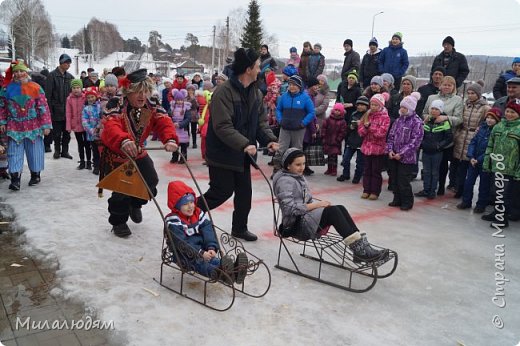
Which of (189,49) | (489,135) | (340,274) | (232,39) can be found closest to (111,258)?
(340,274)

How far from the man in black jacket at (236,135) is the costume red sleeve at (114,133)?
37.1 inches

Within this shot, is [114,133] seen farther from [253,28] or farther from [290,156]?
[253,28]

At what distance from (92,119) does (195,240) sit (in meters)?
5.05

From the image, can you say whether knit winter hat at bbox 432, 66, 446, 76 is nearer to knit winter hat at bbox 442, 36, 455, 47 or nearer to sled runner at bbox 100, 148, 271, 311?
knit winter hat at bbox 442, 36, 455, 47

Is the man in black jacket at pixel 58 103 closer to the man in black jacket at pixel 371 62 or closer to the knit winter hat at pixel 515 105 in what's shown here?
the man in black jacket at pixel 371 62

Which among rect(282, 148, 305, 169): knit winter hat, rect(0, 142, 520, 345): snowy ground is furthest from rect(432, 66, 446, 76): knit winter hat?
rect(282, 148, 305, 169): knit winter hat

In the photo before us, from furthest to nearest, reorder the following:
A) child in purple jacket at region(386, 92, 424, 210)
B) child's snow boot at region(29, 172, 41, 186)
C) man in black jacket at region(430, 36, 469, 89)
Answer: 1. man in black jacket at region(430, 36, 469, 89)
2. child's snow boot at region(29, 172, 41, 186)
3. child in purple jacket at region(386, 92, 424, 210)

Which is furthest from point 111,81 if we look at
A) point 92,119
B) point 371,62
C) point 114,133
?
point 371,62

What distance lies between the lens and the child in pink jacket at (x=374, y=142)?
700 centimetres

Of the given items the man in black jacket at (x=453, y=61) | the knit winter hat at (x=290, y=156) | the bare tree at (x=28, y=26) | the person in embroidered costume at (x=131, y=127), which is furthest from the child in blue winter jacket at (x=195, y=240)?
the bare tree at (x=28, y=26)

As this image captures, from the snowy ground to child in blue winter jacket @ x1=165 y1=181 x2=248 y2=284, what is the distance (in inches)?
12.1

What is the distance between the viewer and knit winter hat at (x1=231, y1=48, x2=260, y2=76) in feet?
15.2

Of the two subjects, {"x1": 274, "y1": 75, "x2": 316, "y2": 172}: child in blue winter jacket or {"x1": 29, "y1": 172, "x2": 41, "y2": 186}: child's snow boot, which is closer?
{"x1": 29, "y1": 172, "x2": 41, "y2": 186}: child's snow boot

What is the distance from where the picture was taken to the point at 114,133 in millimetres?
4262
